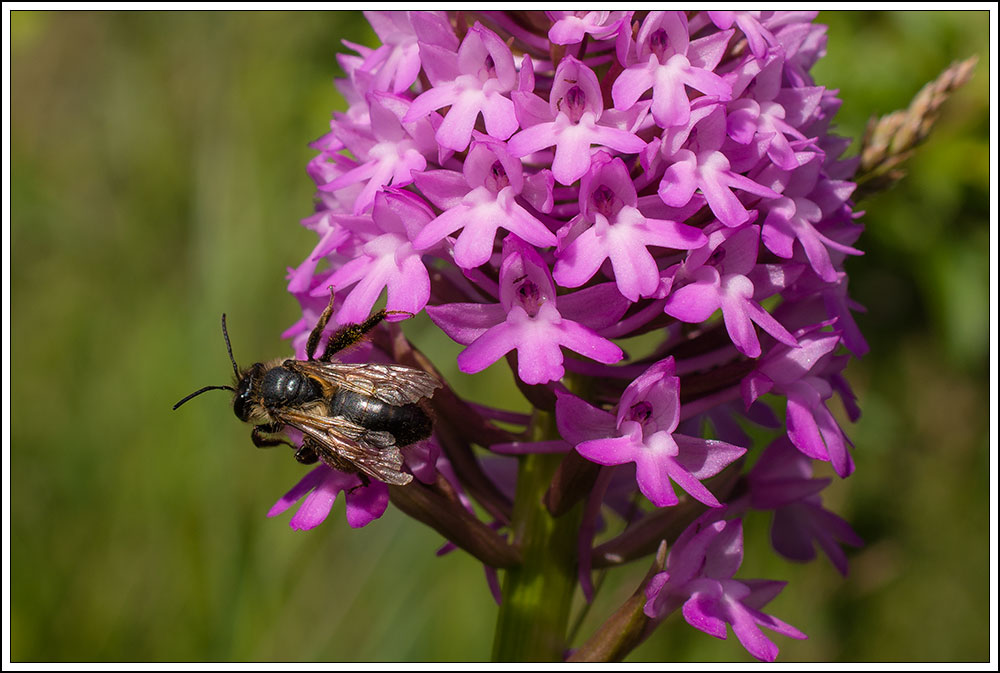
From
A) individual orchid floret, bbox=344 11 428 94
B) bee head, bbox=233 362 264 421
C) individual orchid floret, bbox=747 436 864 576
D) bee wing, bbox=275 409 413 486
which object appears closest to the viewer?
bee wing, bbox=275 409 413 486

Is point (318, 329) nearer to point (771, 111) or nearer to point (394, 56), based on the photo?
point (394, 56)

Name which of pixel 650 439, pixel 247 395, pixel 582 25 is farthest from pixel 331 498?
pixel 582 25

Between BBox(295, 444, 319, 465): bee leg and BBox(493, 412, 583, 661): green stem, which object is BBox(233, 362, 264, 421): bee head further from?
BBox(493, 412, 583, 661): green stem

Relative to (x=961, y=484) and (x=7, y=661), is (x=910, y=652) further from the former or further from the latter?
(x=7, y=661)

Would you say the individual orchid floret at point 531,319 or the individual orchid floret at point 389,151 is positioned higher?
the individual orchid floret at point 389,151

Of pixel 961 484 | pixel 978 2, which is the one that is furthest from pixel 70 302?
pixel 961 484

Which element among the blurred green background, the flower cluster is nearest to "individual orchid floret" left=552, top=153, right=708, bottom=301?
the flower cluster

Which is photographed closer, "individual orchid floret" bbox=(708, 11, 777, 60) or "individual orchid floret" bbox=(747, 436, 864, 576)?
"individual orchid floret" bbox=(708, 11, 777, 60)

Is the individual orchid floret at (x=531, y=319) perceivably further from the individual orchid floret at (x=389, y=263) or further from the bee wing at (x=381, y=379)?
the bee wing at (x=381, y=379)

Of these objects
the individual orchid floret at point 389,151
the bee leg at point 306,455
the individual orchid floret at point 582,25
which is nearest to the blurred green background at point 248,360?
the bee leg at point 306,455
